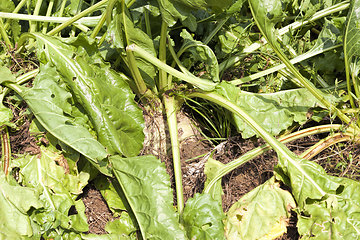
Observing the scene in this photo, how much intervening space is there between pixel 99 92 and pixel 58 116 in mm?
264

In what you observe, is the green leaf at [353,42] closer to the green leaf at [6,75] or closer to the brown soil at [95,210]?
the brown soil at [95,210]

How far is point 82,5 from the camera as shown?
9.76ft

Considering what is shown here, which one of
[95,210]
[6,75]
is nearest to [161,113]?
[95,210]

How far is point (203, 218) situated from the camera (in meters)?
2.21

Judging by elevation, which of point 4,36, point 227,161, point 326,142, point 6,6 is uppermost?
point 6,6

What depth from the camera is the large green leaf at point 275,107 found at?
2.64 metres

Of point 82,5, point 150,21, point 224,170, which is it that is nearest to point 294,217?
point 224,170

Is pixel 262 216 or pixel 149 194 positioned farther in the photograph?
pixel 262 216

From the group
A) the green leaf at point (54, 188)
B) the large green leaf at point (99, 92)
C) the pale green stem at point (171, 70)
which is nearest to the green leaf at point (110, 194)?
the green leaf at point (54, 188)

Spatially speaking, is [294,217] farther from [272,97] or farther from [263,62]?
[263,62]

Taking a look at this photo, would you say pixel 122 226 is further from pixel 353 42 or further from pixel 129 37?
pixel 353 42

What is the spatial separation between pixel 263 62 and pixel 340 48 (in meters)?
0.53

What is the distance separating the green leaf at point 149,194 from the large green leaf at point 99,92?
0.38ft

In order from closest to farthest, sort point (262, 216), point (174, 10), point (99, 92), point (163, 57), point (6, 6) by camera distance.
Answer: point (174, 10) → point (99, 92) → point (262, 216) → point (163, 57) → point (6, 6)
